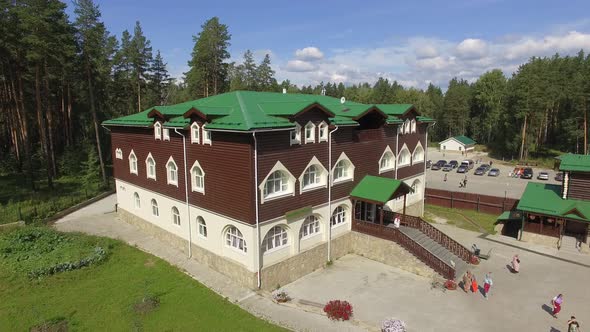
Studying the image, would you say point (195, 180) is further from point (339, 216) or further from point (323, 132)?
point (339, 216)

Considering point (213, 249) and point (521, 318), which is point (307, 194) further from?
point (521, 318)

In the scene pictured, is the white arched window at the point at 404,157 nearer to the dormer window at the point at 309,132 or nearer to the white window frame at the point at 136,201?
the dormer window at the point at 309,132

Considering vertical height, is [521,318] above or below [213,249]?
below

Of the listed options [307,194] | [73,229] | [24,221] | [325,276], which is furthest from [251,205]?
[24,221]

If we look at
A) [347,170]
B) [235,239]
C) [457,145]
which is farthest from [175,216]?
[457,145]

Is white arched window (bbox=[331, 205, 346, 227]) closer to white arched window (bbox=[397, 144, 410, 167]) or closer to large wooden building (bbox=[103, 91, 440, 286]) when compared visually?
large wooden building (bbox=[103, 91, 440, 286])
